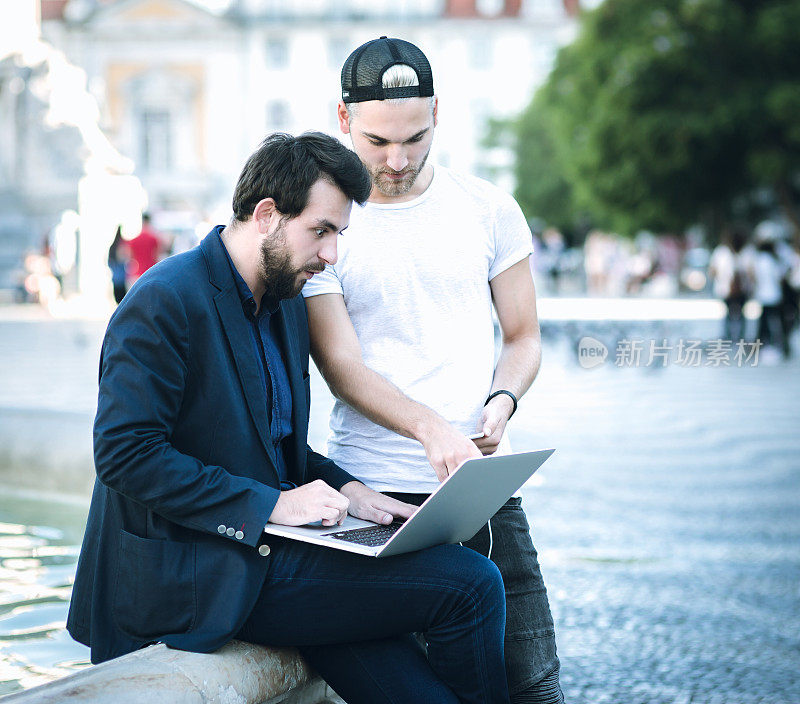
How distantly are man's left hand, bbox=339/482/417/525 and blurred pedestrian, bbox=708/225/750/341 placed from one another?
571 inches

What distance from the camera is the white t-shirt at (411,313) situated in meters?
3.04

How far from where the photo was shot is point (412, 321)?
306cm

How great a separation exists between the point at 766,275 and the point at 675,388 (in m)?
3.22

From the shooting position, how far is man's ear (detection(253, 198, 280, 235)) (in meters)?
2.61

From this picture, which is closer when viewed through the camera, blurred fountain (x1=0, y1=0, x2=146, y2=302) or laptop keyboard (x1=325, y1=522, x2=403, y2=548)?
laptop keyboard (x1=325, y1=522, x2=403, y2=548)

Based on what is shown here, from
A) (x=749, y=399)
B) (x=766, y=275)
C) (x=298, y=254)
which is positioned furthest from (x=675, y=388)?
(x=298, y=254)

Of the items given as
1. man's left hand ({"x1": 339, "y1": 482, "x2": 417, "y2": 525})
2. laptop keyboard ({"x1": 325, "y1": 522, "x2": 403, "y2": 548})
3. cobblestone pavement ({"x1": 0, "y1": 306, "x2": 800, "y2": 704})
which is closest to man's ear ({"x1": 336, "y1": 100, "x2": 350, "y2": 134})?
man's left hand ({"x1": 339, "y1": 482, "x2": 417, "y2": 525})

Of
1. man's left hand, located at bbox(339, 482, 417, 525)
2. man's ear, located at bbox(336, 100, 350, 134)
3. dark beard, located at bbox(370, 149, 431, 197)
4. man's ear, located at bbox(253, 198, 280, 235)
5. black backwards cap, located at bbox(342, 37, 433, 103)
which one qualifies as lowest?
man's left hand, located at bbox(339, 482, 417, 525)

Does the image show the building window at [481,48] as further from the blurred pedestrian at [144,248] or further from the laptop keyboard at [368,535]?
the laptop keyboard at [368,535]

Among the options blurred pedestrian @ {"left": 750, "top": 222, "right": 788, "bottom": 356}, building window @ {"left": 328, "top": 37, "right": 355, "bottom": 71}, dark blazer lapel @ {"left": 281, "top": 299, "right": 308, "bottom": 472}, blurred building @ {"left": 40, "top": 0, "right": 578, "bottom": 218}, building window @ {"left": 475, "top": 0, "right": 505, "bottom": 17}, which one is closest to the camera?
dark blazer lapel @ {"left": 281, "top": 299, "right": 308, "bottom": 472}

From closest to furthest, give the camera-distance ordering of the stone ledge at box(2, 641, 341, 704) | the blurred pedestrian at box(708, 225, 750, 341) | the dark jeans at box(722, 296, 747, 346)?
the stone ledge at box(2, 641, 341, 704)
the blurred pedestrian at box(708, 225, 750, 341)
the dark jeans at box(722, 296, 747, 346)

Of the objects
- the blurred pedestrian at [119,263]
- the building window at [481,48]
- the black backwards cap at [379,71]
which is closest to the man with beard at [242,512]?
the black backwards cap at [379,71]

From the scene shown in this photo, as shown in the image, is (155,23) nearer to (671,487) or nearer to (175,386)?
(671,487)

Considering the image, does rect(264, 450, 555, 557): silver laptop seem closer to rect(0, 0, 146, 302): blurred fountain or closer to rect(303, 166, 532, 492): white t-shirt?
rect(303, 166, 532, 492): white t-shirt
